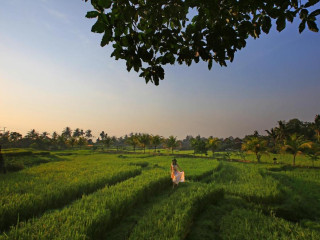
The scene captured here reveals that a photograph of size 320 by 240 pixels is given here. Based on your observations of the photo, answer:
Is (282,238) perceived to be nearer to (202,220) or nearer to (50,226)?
(202,220)

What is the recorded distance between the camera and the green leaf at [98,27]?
66.3 inches

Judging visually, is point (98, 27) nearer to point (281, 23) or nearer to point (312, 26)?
point (281, 23)

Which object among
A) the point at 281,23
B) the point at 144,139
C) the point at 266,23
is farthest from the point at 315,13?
the point at 144,139

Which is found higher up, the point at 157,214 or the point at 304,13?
the point at 304,13

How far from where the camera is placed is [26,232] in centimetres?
371

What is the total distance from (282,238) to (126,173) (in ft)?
30.7

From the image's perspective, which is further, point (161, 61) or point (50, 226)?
point (50, 226)

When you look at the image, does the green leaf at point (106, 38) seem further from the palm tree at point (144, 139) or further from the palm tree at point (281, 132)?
the palm tree at point (281, 132)

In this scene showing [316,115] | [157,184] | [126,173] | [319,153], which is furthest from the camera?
[316,115]

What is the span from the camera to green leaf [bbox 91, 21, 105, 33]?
168 centimetres

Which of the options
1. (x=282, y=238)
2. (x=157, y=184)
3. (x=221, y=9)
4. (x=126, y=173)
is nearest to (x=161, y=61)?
(x=221, y=9)

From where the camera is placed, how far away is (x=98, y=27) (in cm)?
171

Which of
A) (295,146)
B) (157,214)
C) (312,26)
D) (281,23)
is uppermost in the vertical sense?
(281,23)

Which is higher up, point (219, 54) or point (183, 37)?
point (183, 37)
